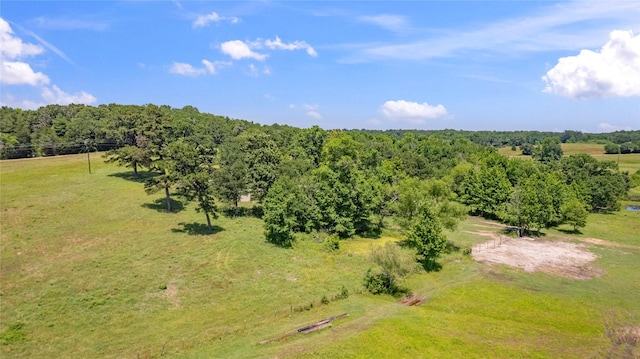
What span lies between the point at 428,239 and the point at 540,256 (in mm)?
22001

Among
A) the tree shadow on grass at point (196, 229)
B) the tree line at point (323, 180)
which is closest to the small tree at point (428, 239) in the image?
the tree line at point (323, 180)

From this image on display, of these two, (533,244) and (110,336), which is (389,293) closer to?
(110,336)

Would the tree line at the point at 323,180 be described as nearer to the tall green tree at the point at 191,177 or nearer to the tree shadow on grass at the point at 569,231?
the tall green tree at the point at 191,177

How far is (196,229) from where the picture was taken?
207 ft

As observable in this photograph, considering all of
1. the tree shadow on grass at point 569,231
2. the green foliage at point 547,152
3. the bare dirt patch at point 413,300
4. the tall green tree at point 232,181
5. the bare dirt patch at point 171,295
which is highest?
the green foliage at point 547,152

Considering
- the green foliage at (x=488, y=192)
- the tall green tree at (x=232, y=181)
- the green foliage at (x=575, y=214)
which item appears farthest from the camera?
the green foliage at (x=488, y=192)

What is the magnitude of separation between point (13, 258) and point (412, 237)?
53327mm

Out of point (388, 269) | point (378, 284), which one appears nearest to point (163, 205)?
point (378, 284)

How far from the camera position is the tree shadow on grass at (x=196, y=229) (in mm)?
61297

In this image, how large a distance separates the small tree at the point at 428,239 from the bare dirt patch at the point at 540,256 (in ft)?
30.2

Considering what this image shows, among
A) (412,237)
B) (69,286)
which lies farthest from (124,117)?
(412,237)

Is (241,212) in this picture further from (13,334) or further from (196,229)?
(13,334)

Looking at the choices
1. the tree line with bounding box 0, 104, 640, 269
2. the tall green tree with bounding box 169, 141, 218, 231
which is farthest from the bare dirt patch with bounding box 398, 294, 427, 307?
the tall green tree with bounding box 169, 141, 218, 231

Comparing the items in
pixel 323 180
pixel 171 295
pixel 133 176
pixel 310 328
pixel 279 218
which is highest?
pixel 323 180
